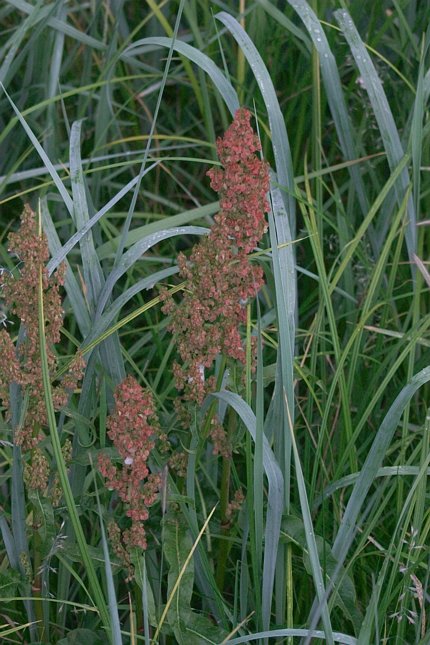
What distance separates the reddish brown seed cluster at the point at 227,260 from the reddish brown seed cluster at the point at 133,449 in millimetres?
95

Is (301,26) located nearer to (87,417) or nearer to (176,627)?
(87,417)

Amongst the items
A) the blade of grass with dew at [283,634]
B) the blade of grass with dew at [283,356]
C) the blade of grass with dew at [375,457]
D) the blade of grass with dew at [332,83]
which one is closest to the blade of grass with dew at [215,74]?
the blade of grass with dew at [283,356]

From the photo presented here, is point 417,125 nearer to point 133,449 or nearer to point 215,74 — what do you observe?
point 215,74

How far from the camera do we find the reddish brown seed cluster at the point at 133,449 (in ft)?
4.34

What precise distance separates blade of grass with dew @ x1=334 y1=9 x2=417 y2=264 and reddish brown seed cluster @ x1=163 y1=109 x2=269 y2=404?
2.17 ft

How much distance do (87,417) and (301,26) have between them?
4.37 feet

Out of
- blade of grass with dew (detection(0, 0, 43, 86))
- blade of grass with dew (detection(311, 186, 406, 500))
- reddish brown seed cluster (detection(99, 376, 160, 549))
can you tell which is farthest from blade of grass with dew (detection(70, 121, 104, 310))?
blade of grass with dew (detection(0, 0, 43, 86))

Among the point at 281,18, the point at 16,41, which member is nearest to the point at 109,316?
the point at 16,41

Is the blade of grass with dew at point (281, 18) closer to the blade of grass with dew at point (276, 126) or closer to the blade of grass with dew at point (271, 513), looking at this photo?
the blade of grass with dew at point (276, 126)

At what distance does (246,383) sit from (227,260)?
21cm

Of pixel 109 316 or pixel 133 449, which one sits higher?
pixel 109 316

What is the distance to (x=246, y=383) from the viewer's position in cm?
146

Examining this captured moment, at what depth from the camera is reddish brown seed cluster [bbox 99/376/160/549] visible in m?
1.32

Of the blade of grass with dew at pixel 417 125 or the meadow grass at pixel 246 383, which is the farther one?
the blade of grass with dew at pixel 417 125
